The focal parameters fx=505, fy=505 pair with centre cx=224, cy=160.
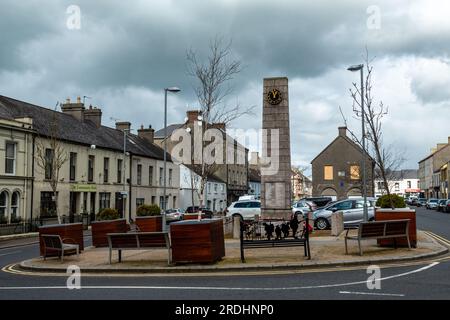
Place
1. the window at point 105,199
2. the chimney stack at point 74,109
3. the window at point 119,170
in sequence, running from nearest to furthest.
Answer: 1. the window at point 105,199
2. the chimney stack at point 74,109
3. the window at point 119,170

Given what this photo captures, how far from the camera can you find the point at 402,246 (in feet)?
51.2

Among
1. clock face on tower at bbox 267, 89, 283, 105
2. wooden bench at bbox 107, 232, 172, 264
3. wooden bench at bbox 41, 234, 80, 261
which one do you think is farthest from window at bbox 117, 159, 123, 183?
wooden bench at bbox 107, 232, 172, 264

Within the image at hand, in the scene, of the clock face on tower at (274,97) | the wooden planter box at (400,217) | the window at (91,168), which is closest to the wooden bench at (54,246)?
the wooden planter box at (400,217)

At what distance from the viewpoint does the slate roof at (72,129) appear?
34.8 metres

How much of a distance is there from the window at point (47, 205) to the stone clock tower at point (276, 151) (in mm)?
17872

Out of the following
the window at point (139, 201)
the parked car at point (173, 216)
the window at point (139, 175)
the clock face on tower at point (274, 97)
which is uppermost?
the clock face on tower at point (274, 97)

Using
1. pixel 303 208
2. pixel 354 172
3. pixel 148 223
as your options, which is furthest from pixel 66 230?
pixel 354 172

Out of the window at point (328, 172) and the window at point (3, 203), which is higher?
the window at point (328, 172)

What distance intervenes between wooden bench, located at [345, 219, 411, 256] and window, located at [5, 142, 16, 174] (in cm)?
2372

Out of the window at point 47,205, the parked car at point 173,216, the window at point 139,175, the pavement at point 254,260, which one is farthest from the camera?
the window at point 139,175

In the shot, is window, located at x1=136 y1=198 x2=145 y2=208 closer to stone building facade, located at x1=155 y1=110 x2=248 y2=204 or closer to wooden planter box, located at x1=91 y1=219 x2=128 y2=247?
stone building facade, located at x1=155 y1=110 x2=248 y2=204

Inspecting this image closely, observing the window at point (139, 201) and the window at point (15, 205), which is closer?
the window at point (15, 205)

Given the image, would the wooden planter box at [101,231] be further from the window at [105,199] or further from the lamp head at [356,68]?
the window at [105,199]
